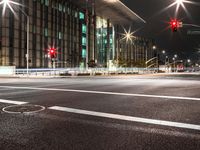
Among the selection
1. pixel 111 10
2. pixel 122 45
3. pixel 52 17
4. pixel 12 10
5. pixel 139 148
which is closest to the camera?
pixel 139 148

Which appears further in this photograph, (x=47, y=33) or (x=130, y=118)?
(x=47, y=33)

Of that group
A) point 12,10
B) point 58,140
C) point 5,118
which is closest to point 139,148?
point 58,140

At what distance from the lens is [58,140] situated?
4.50 meters

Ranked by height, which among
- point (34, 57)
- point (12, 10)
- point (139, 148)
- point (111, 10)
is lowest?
point (139, 148)

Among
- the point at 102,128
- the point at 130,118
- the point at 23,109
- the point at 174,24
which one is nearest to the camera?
the point at 102,128

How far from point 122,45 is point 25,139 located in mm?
120483

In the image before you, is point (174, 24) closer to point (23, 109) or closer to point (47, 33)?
point (23, 109)

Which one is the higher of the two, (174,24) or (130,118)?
(174,24)

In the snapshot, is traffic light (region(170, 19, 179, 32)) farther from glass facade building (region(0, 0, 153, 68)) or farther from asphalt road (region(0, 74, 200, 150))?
glass facade building (region(0, 0, 153, 68))

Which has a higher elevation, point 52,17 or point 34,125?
point 52,17

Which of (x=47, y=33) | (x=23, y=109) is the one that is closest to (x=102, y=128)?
(x=23, y=109)

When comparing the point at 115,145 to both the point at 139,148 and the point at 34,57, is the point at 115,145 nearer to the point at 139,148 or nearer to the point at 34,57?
the point at 139,148

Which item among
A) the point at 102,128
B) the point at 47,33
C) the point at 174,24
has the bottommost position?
the point at 102,128

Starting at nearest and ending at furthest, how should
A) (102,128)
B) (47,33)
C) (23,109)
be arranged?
(102,128), (23,109), (47,33)
